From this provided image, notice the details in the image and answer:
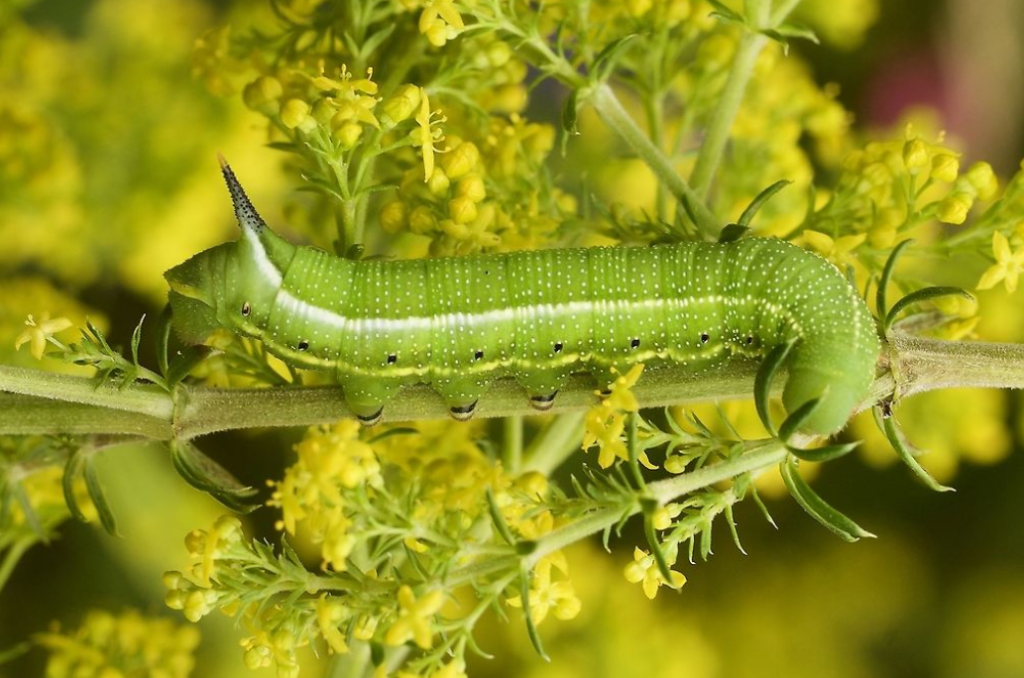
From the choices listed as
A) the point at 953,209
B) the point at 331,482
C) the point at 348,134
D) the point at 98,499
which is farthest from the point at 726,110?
the point at 98,499

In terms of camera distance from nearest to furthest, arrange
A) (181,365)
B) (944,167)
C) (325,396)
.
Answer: (181,365) → (325,396) → (944,167)

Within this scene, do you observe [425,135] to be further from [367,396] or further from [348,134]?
[367,396]

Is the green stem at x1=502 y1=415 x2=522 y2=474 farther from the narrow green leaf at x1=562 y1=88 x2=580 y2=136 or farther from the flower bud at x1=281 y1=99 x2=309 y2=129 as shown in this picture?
the flower bud at x1=281 y1=99 x2=309 y2=129

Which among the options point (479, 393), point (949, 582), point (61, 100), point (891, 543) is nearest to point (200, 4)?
point (61, 100)

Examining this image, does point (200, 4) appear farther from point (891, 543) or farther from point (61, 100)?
point (891, 543)

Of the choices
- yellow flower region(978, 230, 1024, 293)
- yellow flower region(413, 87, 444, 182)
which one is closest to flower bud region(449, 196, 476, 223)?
yellow flower region(413, 87, 444, 182)

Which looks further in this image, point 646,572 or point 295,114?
point 295,114
